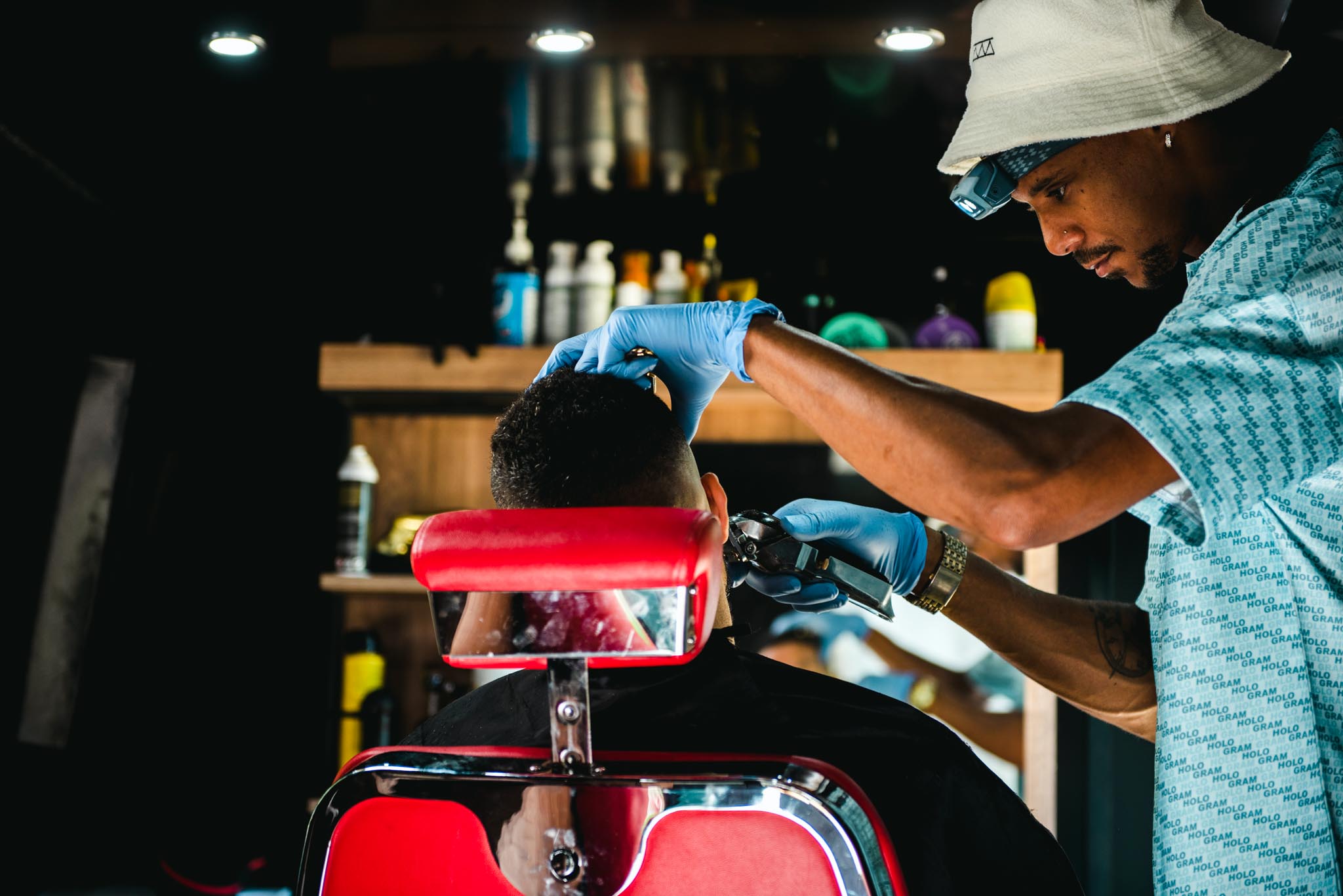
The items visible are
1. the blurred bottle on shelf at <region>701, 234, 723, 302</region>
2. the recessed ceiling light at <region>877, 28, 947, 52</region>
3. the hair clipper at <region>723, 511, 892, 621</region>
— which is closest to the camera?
the hair clipper at <region>723, 511, 892, 621</region>

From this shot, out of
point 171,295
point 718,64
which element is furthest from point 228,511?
point 718,64

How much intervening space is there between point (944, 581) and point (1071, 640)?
20cm

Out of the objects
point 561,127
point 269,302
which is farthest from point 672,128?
point 269,302

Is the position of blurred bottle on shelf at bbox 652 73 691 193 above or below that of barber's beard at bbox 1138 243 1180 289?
above

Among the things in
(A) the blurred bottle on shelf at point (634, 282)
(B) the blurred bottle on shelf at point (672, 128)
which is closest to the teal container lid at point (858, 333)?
(A) the blurred bottle on shelf at point (634, 282)

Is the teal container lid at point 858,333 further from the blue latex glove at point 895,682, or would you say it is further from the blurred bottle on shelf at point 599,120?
the blue latex glove at point 895,682

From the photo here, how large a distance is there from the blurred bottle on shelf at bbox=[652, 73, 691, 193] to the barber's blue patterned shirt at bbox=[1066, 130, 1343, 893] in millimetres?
1767

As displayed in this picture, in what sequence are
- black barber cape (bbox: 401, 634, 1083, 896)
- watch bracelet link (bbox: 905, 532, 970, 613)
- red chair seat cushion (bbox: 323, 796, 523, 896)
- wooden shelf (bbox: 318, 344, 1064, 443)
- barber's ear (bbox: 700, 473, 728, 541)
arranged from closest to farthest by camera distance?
red chair seat cushion (bbox: 323, 796, 523, 896), black barber cape (bbox: 401, 634, 1083, 896), barber's ear (bbox: 700, 473, 728, 541), watch bracelet link (bbox: 905, 532, 970, 613), wooden shelf (bbox: 318, 344, 1064, 443)

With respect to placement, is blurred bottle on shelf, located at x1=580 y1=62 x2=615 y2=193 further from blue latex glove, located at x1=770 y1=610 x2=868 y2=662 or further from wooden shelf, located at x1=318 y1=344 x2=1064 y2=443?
blue latex glove, located at x1=770 y1=610 x2=868 y2=662

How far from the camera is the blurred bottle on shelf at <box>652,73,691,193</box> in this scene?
2.74 metres

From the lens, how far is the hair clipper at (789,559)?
1.41m

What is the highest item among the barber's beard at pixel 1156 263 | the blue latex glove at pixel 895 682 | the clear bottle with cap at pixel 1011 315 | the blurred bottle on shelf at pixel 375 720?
the clear bottle with cap at pixel 1011 315

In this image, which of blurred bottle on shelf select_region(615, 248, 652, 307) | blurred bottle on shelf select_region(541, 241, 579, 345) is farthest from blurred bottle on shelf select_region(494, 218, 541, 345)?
blurred bottle on shelf select_region(615, 248, 652, 307)

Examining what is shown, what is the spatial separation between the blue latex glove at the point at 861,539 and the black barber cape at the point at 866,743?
0.28 m
